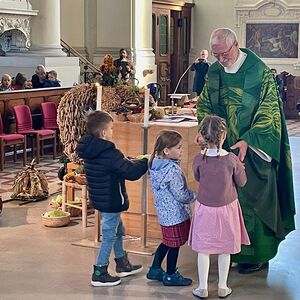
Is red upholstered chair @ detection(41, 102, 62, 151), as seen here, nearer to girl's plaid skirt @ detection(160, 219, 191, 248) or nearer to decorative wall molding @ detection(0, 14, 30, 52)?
decorative wall molding @ detection(0, 14, 30, 52)

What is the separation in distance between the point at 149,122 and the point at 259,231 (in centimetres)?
150

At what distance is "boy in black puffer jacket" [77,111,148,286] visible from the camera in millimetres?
5289

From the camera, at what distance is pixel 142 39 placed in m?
19.6

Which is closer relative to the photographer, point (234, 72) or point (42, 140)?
point (234, 72)

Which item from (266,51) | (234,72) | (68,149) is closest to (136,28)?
(266,51)

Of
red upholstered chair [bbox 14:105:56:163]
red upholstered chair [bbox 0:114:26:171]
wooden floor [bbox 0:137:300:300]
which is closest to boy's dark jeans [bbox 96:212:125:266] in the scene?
wooden floor [bbox 0:137:300:300]

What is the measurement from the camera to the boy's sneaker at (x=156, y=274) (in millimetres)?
5508

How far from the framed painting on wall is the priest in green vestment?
616 inches

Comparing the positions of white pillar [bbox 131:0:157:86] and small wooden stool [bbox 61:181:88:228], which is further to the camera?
white pillar [bbox 131:0:157:86]

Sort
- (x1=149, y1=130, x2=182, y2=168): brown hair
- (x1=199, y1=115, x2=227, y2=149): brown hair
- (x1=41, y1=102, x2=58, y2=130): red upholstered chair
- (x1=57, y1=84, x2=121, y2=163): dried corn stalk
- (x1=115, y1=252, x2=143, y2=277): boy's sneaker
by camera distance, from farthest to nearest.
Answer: (x1=41, y1=102, x2=58, y2=130): red upholstered chair → (x1=57, y1=84, x2=121, y2=163): dried corn stalk → (x1=115, y1=252, x2=143, y2=277): boy's sneaker → (x1=149, y1=130, x2=182, y2=168): brown hair → (x1=199, y1=115, x2=227, y2=149): brown hair

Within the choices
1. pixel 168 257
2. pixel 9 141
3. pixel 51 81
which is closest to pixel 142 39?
pixel 51 81

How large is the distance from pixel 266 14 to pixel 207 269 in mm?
16965

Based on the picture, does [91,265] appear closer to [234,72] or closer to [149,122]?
[149,122]

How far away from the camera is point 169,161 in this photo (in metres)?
5.25
